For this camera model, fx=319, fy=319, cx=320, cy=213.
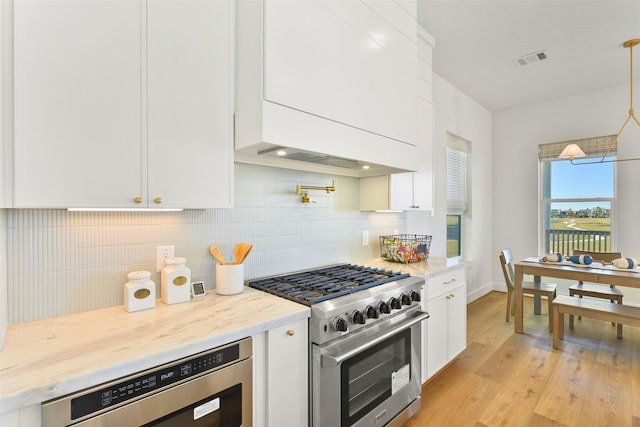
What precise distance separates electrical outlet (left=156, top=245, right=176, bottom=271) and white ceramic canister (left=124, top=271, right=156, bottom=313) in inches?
5.4

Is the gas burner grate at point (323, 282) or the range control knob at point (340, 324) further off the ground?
the gas burner grate at point (323, 282)

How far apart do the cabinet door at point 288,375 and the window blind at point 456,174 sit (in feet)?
11.1

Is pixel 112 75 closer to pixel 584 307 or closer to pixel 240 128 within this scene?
pixel 240 128

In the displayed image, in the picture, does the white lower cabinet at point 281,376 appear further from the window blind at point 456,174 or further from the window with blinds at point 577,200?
the window with blinds at point 577,200

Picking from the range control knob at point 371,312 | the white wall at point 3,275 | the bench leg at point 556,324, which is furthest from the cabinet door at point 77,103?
the bench leg at point 556,324

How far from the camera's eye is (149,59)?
1.27 metres

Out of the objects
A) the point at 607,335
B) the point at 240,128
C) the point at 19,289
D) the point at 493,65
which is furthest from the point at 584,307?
the point at 19,289

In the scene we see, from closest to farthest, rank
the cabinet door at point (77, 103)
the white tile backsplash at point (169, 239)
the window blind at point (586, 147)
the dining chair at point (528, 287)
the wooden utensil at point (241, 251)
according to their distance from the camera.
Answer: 1. the cabinet door at point (77, 103)
2. the white tile backsplash at point (169, 239)
3. the wooden utensil at point (241, 251)
4. the dining chair at point (528, 287)
5. the window blind at point (586, 147)

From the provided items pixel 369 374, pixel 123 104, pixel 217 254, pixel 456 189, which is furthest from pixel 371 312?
pixel 456 189

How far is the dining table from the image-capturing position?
9.46 ft

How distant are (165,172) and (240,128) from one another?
407 millimetres

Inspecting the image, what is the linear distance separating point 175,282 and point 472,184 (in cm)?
436

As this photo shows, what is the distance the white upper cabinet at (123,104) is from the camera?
3.43 ft

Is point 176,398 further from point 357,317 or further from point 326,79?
point 326,79
